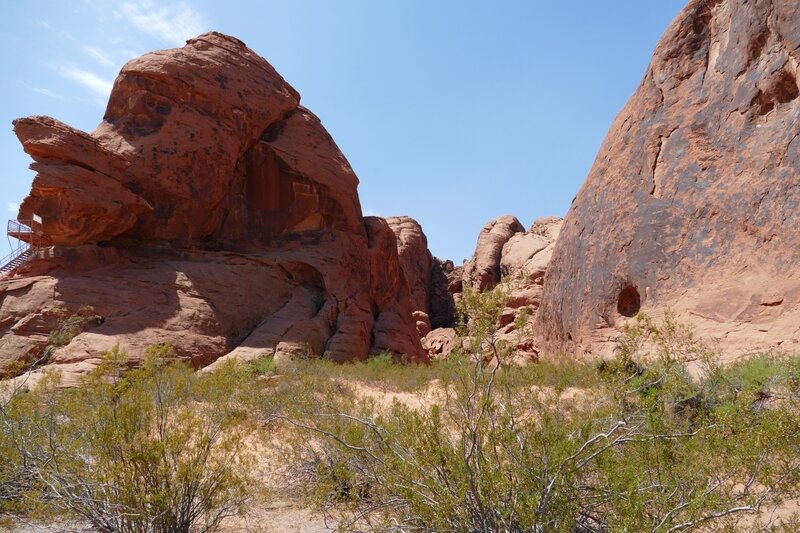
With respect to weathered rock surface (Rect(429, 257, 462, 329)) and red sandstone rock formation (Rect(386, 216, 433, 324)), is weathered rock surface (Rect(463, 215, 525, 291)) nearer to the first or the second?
weathered rock surface (Rect(429, 257, 462, 329))

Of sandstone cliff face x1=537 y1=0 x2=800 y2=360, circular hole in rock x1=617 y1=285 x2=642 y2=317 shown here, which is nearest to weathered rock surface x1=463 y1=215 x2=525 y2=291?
sandstone cliff face x1=537 y1=0 x2=800 y2=360

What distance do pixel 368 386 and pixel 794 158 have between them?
883cm

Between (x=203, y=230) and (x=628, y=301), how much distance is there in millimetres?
12470

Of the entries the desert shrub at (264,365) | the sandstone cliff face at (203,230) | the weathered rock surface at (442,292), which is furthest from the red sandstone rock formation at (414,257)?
the desert shrub at (264,365)

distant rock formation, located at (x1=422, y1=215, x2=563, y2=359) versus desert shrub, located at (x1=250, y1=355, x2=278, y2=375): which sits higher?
distant rock formation, located at (x1=422, y1=215, x2=563, y2=359)

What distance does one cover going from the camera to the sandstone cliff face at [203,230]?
13805 millimetres

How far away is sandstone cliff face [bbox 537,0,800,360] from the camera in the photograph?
358 inches

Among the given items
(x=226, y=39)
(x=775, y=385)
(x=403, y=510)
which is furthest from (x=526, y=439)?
(x=226, y=39)

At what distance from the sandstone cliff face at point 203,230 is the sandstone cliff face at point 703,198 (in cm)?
765

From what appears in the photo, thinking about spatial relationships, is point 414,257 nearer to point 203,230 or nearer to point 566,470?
point 203,230

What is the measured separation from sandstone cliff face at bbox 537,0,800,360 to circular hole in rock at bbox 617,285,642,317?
0.8 inches

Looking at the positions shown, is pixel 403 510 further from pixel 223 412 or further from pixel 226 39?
pixel 226 39

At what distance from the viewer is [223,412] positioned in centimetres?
533

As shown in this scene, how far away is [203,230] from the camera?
682 inches
